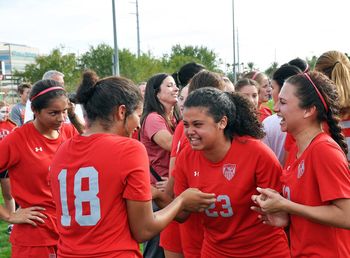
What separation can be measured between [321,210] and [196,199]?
2.48 ft

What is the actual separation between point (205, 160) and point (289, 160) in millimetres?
532

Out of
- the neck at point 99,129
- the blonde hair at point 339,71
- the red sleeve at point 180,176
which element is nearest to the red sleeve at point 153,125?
the red sleeve at point 180,176

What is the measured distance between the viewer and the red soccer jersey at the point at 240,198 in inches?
114

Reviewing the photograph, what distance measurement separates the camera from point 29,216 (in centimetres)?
349

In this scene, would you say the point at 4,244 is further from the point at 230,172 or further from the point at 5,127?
the point at 230,172

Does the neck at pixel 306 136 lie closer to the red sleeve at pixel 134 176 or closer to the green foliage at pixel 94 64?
the red sleeve at pixel 134 176

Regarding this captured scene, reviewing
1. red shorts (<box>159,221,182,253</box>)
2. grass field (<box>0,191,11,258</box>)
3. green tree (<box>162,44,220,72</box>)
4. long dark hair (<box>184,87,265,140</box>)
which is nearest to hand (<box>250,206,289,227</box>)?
long dark hair (<box>184,87,265,140</box>)

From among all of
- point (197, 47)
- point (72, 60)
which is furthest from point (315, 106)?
point (197, 47)

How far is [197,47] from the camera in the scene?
6244cm

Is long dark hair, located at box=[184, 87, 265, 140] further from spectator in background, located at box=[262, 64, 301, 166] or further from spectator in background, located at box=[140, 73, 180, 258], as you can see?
spectator in background, located at box=[140, 73, 180, 258]

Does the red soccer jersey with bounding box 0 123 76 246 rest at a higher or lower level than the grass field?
higher

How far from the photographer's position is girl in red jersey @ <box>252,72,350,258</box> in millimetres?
2426

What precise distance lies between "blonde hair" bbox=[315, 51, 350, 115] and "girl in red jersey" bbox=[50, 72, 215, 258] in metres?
1.76

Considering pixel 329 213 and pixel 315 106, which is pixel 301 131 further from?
pixel 329 213
